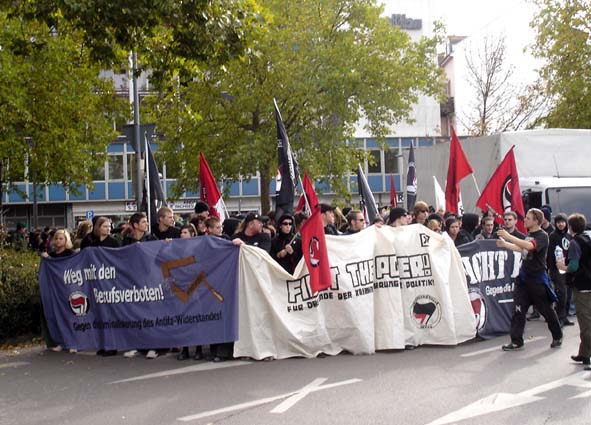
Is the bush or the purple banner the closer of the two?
the purple banner

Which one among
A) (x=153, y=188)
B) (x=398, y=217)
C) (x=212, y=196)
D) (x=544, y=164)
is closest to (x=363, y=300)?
(x=398, y=217)

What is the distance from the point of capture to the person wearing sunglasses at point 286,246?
9.73m

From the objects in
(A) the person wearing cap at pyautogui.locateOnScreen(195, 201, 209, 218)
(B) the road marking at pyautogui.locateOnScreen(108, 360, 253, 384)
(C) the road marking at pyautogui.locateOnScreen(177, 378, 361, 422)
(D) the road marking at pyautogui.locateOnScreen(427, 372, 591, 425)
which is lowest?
(B) the road marking at pyautogui.locateOnScreen(108, 360, 253, 384)

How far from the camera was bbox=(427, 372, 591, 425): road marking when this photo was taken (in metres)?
6.37

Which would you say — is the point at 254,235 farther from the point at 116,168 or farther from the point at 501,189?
the point at 116,168

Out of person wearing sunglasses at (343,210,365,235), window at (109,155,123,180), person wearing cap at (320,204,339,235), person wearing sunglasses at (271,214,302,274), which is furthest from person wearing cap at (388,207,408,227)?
window at (109,155,123,180)

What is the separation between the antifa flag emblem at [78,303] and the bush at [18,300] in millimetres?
1173

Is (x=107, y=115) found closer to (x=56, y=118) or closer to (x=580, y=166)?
(x=56, y=118)

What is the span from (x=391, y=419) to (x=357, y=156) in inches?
745

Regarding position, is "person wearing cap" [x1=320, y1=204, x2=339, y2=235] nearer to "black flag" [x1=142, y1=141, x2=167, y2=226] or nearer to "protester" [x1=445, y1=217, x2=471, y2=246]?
"protester" [x1=445, y1=217, x2=471, y2=246]

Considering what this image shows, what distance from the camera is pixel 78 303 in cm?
1033

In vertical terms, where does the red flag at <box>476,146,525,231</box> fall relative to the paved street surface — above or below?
above

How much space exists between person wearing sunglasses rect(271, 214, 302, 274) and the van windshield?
889 cm

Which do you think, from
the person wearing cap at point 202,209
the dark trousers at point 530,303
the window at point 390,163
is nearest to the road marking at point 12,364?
the person wearing cap at point 202,209
